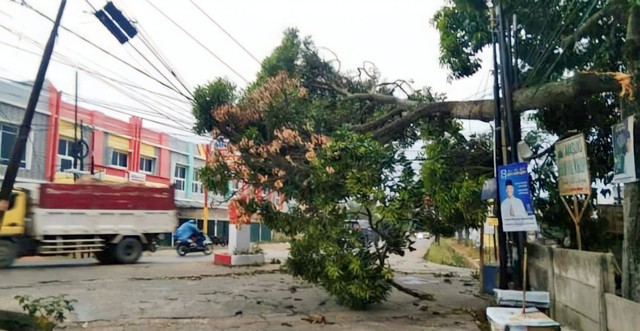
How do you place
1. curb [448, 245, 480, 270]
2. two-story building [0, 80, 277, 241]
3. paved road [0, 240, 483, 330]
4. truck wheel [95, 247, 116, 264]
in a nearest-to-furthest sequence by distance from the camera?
1. paved road [0, 240, 483, 330]
2. truck wheel [95, 247, 116, 264]
3. two-story building [0, 80, 277, 241]
4. curb [448, 245, 480, 270]

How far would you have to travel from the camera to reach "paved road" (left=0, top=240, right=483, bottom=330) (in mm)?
7871

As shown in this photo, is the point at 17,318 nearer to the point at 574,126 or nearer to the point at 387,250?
the point at 387,250

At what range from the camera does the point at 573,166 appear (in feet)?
22.6

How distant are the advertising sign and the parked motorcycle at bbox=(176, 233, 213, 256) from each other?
59.4 feet

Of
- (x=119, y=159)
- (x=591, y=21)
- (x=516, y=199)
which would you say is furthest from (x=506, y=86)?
(x=119, y=159)

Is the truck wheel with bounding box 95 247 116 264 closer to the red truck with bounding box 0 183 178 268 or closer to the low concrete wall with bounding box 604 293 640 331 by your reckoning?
the red truck with bounding box 0 183 178 268

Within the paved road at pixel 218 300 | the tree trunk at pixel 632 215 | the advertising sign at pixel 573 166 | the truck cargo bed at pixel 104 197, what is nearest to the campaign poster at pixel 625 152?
the tree trunk at pixel 632 215

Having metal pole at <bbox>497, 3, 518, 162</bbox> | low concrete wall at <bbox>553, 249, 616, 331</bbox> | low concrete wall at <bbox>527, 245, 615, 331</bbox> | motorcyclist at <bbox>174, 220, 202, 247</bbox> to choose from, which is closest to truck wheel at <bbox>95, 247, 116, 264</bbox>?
motorcyclist at <bbox>174, 220, 202, 247</bbox>

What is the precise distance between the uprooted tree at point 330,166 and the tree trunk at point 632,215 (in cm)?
77

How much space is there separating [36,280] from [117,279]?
6.11ft

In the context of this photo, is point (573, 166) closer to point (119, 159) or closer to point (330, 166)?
point (330, 166)

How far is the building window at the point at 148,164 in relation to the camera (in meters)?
28.8

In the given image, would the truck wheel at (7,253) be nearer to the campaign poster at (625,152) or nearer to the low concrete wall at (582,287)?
the low concrete wall at (582,287)

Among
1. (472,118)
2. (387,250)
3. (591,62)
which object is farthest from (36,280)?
(591,62)
